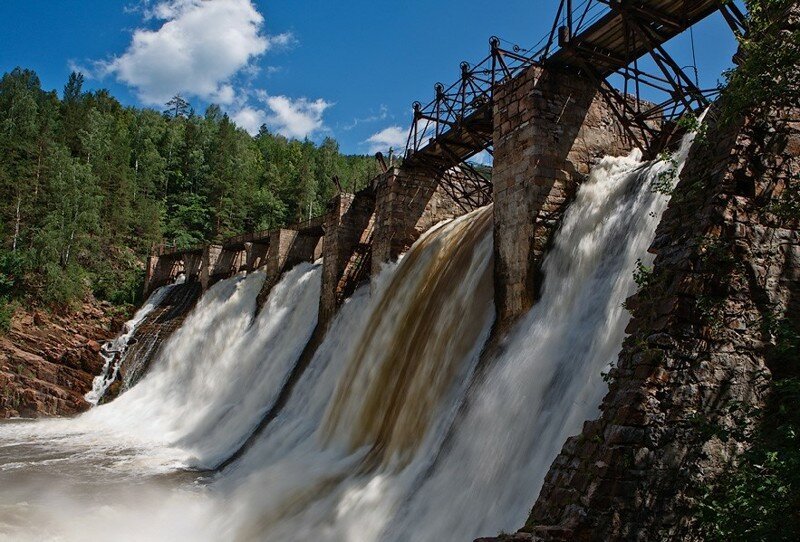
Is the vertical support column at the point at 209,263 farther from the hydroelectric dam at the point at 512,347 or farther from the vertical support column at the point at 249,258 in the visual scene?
the hydroelectric dam at the point at 512,347

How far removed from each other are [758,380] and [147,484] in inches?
479

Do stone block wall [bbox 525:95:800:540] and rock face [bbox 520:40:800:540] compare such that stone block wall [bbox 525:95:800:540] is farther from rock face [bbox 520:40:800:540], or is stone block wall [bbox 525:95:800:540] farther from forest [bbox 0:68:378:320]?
forest [bbox 0:68:378:320]

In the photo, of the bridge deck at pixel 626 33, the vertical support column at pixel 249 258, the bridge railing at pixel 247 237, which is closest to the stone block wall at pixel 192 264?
the bridge railing at pixel 247 237

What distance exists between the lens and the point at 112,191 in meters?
47.9

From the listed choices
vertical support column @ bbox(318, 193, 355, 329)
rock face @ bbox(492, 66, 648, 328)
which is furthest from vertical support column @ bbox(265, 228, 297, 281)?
rock face @ bbox(492, 66, 648, 328)

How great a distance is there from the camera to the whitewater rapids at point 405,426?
7.52 m

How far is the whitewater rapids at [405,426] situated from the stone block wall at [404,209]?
2.44 feet

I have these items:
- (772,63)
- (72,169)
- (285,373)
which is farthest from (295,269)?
(72,169)

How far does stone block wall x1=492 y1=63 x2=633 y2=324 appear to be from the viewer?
34.6 feet

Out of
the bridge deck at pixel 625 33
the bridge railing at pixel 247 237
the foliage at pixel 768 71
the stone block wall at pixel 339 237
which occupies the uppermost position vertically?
the bridge railing at pixel 247 237

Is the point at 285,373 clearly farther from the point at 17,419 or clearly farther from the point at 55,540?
the point at 17,419

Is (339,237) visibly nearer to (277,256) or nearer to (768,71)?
(277,256)

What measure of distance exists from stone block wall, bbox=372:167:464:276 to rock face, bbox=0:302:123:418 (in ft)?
57.8

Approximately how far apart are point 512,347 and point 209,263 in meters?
26.1
